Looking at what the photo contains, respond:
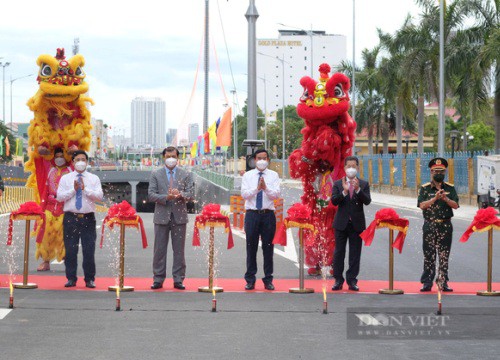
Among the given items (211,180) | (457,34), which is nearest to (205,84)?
→ (211,180)

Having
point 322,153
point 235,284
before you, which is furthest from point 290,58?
point 235,284

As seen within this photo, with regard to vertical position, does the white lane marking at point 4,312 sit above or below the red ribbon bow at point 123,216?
below

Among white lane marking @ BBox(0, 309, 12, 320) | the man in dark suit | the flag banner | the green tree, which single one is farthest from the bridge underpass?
the green tree

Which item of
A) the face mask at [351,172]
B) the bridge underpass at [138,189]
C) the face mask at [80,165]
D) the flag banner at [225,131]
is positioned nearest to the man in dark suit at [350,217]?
the face mask at [351,172]

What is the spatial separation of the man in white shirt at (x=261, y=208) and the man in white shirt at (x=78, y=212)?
1.99 metres

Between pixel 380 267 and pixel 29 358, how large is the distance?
9024 millimetres

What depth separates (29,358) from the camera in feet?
26.0

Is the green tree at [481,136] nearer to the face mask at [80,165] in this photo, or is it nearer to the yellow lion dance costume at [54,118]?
the yellow lion dance costume at [54,118]

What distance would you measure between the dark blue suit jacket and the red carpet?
85cm

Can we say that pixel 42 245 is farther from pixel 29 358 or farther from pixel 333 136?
pixel 29 358

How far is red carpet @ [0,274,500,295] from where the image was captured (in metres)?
12.6

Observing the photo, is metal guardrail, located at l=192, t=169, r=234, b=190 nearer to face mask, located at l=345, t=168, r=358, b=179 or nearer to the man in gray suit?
the man in gray suit

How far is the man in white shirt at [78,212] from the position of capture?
12820 mm

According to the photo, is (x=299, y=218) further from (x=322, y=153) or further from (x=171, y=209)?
→ (x=171, y=209)
